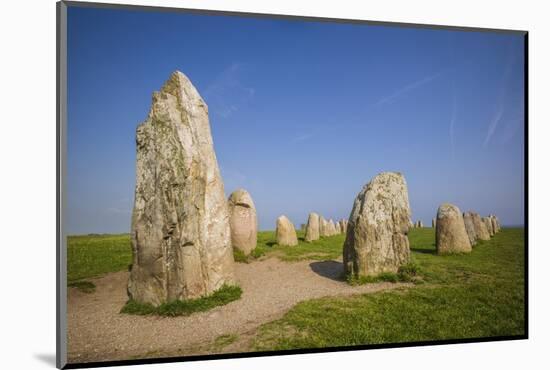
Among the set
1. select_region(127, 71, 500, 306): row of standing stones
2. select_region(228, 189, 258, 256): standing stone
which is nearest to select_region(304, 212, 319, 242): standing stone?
select_region(228, 189, 258, 256): standing stone

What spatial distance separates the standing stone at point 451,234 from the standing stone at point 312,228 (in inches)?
269

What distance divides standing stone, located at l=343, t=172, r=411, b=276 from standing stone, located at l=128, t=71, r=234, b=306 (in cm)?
336

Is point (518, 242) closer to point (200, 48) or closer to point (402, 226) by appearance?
point (402, 226)

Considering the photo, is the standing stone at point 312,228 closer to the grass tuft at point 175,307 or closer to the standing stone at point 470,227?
the standing stone at point 470,227

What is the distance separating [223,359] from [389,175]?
6153 mm

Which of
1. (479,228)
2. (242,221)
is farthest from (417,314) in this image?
(479,228)

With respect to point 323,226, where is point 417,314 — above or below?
below

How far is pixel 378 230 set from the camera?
9867mm

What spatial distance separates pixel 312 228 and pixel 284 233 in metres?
2.74

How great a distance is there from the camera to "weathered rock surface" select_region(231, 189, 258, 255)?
1384cm

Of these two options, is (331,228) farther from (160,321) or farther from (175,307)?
(160,321)

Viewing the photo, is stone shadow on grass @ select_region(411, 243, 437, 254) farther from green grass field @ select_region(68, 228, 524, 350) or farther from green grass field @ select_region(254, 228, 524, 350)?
green grass field @ select_region(254, 228, 524, 350)

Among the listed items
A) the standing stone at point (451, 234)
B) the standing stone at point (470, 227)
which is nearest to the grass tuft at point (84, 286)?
the standing stone at point (451, 234)

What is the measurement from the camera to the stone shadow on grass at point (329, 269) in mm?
10430
